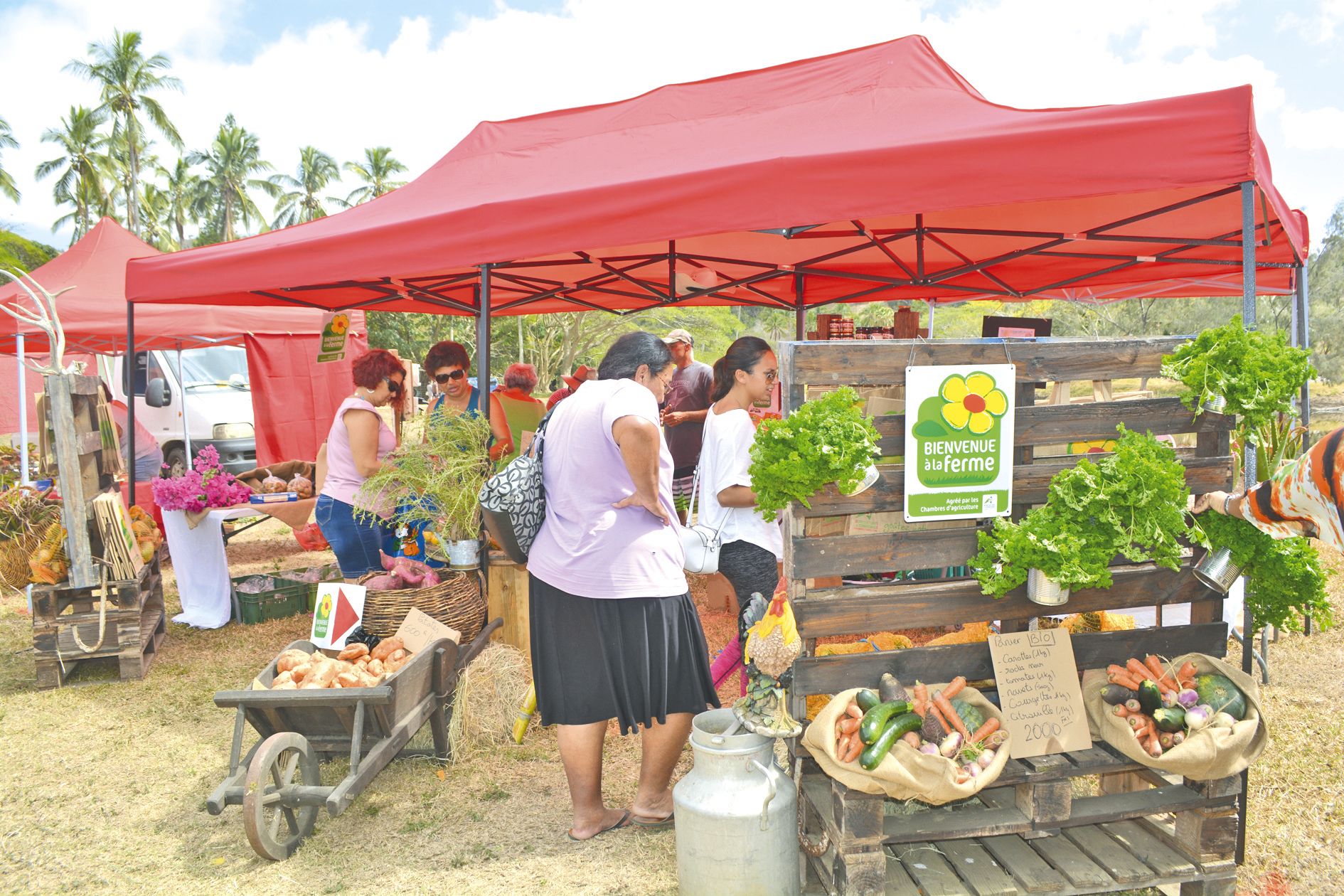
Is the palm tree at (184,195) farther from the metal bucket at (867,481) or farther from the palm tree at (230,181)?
the metal bucket at (867,481)

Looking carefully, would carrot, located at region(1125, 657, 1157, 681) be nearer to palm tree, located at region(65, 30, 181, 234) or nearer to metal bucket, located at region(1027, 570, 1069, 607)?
metal bucket, located at region(1027, 570, 1069, 607)

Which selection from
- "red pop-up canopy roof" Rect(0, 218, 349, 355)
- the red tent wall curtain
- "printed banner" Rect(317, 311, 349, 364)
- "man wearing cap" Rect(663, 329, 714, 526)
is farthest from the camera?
the red tent wall curtain

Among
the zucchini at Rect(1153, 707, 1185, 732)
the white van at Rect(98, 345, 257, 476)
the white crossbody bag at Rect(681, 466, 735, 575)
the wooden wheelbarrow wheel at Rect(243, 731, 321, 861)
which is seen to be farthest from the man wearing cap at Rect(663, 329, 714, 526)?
the white van at Rect(98, 345, 257, 476)

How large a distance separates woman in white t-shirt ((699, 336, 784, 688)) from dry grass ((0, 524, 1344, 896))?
0.94m

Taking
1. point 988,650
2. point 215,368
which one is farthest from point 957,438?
point 215,368

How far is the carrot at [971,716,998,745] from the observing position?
103 inches

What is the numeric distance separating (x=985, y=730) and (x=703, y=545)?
1.30 m

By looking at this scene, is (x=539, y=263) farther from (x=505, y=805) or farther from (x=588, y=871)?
(x=588, y=871)

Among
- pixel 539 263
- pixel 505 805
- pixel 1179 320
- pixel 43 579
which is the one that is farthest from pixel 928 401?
pixel 1179 320

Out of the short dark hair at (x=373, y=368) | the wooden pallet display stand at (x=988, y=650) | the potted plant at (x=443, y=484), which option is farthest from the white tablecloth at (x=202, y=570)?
the wooden pallet display stand at (x=988, y=650)

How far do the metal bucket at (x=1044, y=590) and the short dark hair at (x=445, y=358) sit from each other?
3550mm

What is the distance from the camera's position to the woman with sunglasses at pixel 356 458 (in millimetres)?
4812

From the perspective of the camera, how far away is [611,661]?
3158 mm

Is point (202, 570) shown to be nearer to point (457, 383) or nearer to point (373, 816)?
point (457, 383)
